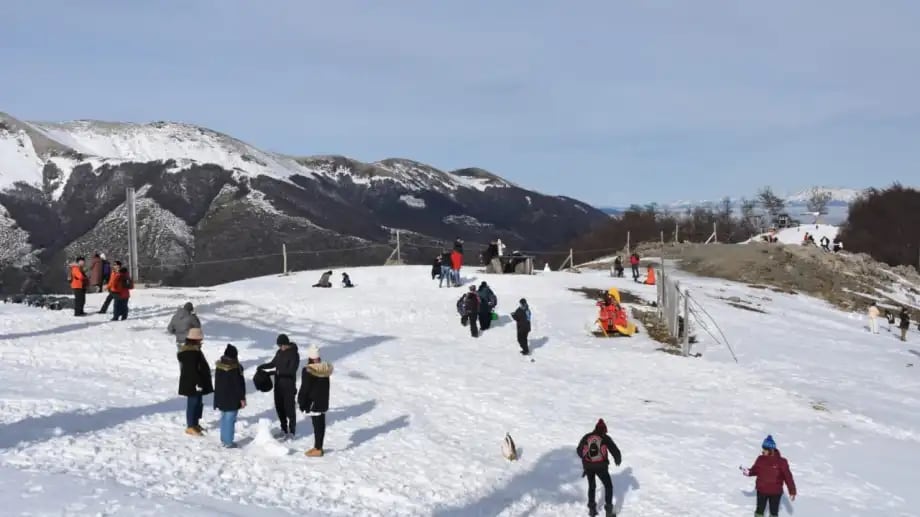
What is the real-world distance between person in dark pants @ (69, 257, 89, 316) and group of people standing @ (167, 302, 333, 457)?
37.0 feet

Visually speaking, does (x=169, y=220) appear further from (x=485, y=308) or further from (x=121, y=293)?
(x=485, y=308)

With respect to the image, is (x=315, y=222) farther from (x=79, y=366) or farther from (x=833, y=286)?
(x=79, y=366)

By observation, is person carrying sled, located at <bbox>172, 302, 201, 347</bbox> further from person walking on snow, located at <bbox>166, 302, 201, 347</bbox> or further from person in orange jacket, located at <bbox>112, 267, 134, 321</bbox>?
person in orange jacket, located at <bbox>112, 267, 134, 321</bbox>

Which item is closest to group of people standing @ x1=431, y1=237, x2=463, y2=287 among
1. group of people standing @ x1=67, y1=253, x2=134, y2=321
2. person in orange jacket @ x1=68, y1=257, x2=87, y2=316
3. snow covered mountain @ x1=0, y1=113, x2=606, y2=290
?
group of people standing @ x1=67, y1=253, x2=134, y2=321

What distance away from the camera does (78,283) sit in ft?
69.9

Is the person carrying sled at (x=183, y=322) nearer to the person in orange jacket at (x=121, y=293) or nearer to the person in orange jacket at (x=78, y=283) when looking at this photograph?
the person in orange jacket at (x=121, y=293)

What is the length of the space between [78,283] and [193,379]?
12.1 metres

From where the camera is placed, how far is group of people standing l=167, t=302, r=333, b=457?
11.0 meters

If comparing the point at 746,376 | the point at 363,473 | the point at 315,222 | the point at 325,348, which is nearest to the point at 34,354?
the point at 325,348

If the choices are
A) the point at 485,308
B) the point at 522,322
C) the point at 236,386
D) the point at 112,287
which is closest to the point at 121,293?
the point at 112,287

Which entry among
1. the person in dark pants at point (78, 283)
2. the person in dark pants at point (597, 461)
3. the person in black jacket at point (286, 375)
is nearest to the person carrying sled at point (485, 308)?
the person in dark pants at point (78, 283)

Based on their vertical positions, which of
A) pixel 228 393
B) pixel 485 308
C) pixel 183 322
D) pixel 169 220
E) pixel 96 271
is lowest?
pixel 228 393

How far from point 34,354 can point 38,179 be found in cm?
20000

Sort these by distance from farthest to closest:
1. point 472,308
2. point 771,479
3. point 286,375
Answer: point 472,308 < point 286,375 < point 771,479
